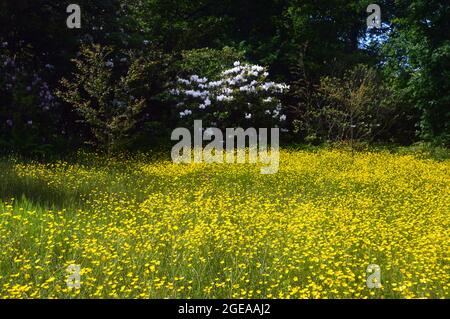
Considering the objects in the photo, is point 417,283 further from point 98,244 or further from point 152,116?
point 152,116

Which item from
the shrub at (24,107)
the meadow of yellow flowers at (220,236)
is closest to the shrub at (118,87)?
the shrub at (24,107)

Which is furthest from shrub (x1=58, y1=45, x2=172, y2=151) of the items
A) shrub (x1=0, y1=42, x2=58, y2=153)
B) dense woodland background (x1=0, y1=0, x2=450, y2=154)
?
shrub (x1=0, y1=42, x2=58, y2=153)

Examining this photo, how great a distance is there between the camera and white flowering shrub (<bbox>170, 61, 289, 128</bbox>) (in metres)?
16.4

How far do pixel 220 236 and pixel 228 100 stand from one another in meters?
10.4

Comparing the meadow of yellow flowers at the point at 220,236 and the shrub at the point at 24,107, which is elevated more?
the shrub at the point at 24,107

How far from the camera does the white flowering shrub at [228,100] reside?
1644 centimetres

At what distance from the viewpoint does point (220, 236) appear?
6.27 metres

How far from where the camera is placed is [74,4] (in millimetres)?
14750

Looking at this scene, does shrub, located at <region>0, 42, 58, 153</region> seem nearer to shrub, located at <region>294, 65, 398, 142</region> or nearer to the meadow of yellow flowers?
the meadow of yellow flowers

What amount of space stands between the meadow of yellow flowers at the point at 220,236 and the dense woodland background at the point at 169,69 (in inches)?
144

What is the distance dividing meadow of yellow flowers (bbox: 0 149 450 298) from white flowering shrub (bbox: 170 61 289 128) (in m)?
5.98

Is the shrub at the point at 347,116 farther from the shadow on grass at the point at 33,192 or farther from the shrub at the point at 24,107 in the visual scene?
the shadow on grass at the point at 33,192

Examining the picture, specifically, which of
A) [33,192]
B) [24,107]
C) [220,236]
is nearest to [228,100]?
[24,107]

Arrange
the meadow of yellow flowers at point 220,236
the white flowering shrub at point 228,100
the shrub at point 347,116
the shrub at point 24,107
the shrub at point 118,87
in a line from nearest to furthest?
the meadow of yellow flowers at point 220,236 → the shrub at point 24,107 → the shrub at point 118,87 → the white flowering shrub at point 228,100 → the shrub at point 347,116
